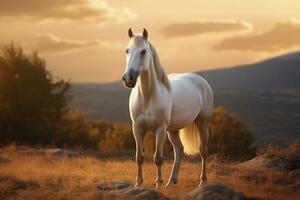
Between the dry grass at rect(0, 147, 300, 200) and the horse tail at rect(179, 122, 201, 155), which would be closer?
the dry grass at rect(0, 147, 300, 200)

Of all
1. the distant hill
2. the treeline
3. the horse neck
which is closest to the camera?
the horse neck

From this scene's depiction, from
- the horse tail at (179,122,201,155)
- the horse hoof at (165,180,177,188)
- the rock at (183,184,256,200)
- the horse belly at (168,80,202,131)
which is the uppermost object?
the horse belly at (168,80,202,131)

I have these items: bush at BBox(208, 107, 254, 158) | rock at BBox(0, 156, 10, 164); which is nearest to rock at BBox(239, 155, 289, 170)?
rock at BBox(0, 156, 10, 164)

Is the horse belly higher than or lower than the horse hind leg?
higher

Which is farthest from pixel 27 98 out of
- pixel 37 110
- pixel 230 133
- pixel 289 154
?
pixel 289 154

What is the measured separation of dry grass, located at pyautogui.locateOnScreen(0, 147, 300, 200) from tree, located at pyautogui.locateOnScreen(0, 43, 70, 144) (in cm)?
1405

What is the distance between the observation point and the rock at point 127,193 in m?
9.63

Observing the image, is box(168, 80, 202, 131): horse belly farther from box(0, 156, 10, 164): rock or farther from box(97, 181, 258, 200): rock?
box(0, 156, 10, 164): rock

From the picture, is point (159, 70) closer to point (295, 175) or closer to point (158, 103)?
point (158, 103)

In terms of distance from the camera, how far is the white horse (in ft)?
34.0

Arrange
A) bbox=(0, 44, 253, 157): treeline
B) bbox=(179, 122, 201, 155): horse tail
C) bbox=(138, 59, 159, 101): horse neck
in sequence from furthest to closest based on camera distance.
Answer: bbox=(0, 44, 253, 157): treeline → bbox=(179, 122, 201, 155): horse tail → bbox=(138, 59, 159, 101): horse neck

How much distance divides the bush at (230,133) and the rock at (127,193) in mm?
23733

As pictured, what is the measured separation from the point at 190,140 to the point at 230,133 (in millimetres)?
24821

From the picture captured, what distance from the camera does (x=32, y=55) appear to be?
115 feet
